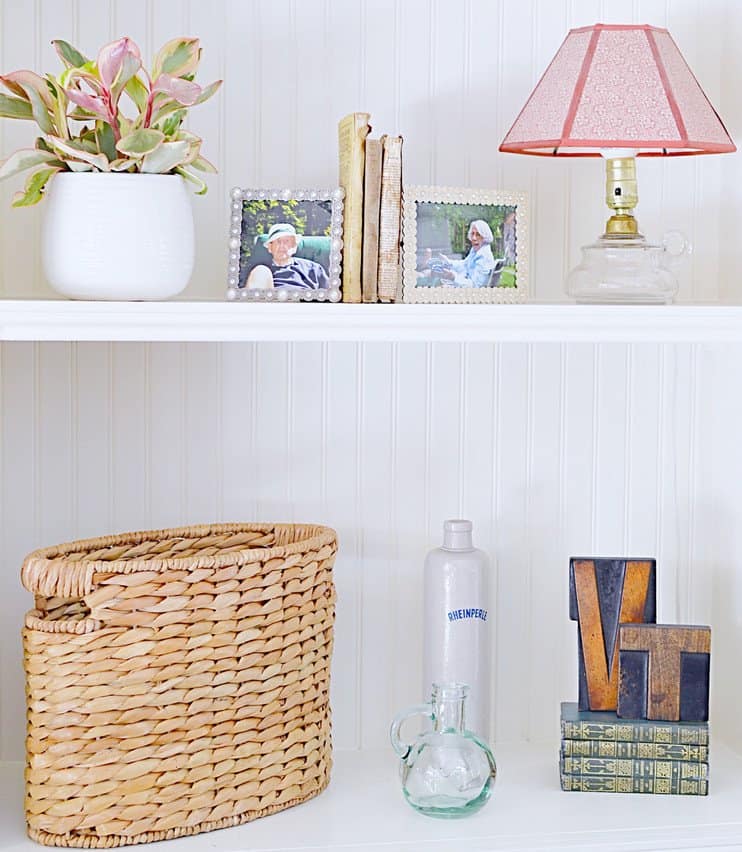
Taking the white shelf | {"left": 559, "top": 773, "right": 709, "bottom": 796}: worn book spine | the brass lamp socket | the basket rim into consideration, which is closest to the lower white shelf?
{"left": 559, "top": 773, "right": 709, "bottom": 796}: worn book spine

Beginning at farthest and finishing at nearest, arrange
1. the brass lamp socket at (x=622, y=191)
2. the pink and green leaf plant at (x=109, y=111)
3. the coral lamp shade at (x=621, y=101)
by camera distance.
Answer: the brass lamp socket at (x=622, y=191) → the coral lamp shade at (x=621, y=101) → the pink and green leaf plant at (x=109, y=111)

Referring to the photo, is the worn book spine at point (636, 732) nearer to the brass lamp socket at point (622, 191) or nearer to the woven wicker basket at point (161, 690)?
the woven wicker basket at point (161, 690)

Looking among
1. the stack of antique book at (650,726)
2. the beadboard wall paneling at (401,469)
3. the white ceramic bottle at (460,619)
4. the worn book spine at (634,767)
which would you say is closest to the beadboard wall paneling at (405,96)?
the beadboard wall paneling at (401,469)

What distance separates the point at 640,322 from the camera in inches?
47.5

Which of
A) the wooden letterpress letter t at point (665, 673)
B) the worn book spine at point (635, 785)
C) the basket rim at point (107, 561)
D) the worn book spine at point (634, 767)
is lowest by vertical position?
the worn book spine at point (635, 785)

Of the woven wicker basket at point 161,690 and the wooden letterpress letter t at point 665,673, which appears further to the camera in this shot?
the wooden letterpress letter t at point 665,673

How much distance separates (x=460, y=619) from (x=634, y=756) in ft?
0.81

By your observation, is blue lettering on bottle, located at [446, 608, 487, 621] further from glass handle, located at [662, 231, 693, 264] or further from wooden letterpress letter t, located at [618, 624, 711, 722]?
glass handle, located at [662, 231, 693, 264]

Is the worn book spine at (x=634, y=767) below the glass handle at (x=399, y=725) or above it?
below

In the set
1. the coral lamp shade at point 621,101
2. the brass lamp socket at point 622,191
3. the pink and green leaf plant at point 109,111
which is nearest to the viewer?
the pink and green leaf plant at point 109,111

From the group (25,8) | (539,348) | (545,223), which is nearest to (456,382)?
(539,348)

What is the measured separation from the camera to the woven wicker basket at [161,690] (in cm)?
116

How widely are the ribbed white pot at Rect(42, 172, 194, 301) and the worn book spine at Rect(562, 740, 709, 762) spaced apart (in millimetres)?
680

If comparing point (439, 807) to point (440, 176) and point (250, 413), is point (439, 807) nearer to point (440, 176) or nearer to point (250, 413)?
point (250, 413)
